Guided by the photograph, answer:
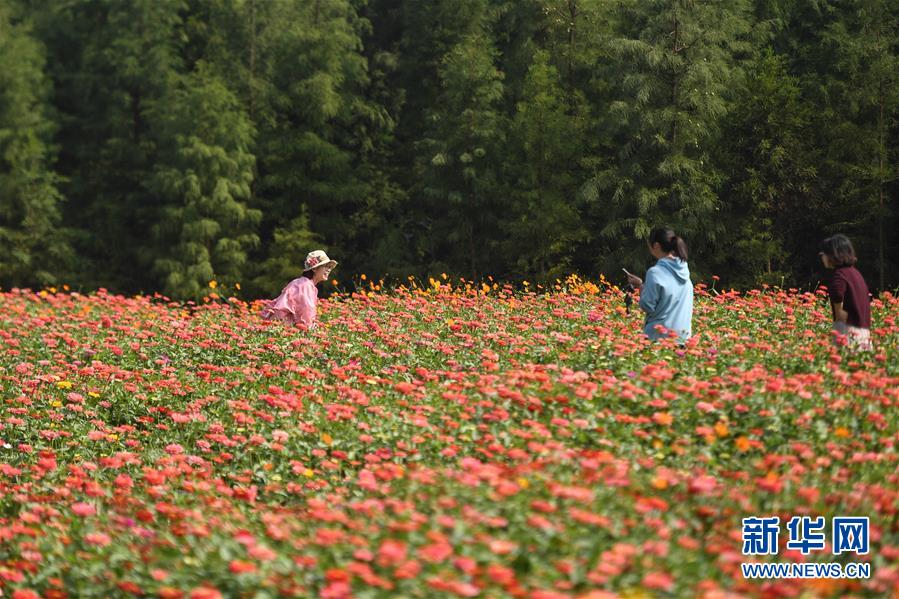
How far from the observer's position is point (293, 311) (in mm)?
10562

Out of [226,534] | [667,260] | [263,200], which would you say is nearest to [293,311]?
[667,260]

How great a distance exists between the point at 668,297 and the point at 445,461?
2868 millimetres

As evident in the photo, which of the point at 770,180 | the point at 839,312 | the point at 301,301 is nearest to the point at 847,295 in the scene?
the point at 839,312

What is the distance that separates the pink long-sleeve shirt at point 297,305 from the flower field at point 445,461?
228 millimetres

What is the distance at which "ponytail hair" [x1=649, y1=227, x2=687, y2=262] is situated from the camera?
792 centimetres

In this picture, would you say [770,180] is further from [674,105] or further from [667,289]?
[667,289]

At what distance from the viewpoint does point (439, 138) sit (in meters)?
32.7

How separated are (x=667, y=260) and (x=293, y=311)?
4.05 metres

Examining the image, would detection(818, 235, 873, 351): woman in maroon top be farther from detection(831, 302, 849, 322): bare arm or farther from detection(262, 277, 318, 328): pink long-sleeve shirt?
detection(262, 277, 318, 328): pink long-sleeve shirt

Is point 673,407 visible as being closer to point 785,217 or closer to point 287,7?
→ point 785,217

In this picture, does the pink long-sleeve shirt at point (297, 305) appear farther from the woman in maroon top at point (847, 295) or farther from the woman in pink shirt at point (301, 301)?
the woman in maroon top at point (847, 295)

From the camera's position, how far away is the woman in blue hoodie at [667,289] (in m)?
7.97

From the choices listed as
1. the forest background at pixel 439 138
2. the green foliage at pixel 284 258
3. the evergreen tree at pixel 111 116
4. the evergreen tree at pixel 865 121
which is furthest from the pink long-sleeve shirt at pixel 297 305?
the evergreen tree at pixel 111 116

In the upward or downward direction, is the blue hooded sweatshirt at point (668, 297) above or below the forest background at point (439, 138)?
below
